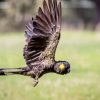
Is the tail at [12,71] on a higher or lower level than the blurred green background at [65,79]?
higher

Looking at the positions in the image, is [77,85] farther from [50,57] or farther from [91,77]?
[50,57]

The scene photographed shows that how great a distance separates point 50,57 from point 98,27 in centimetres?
2950

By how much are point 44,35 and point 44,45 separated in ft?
0.49

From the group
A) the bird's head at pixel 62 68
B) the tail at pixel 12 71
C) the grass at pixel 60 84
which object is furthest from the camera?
the grass at pixel 60 84

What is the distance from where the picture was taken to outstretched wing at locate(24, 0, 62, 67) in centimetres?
912

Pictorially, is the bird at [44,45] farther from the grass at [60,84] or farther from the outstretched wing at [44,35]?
the grass at [60,84]

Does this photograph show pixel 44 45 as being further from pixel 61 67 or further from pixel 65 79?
pixel 65 79

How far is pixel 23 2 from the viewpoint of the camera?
129 ft

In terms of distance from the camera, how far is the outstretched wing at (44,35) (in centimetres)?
912

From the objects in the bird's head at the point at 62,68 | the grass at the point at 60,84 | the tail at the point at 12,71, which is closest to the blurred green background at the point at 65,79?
the grass at the point at 60,84

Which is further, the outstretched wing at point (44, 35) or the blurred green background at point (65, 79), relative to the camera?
the blurred green background at point (65, 79)

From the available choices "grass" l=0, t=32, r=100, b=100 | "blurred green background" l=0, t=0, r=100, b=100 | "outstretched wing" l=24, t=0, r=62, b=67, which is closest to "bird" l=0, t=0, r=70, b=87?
"outstretched wing" l=24, t=0, r=62, b=67

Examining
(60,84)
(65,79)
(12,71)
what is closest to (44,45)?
(12,71)

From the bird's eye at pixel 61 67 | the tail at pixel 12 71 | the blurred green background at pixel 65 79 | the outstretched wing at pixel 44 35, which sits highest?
the outstretched wing at pixel 44 35
